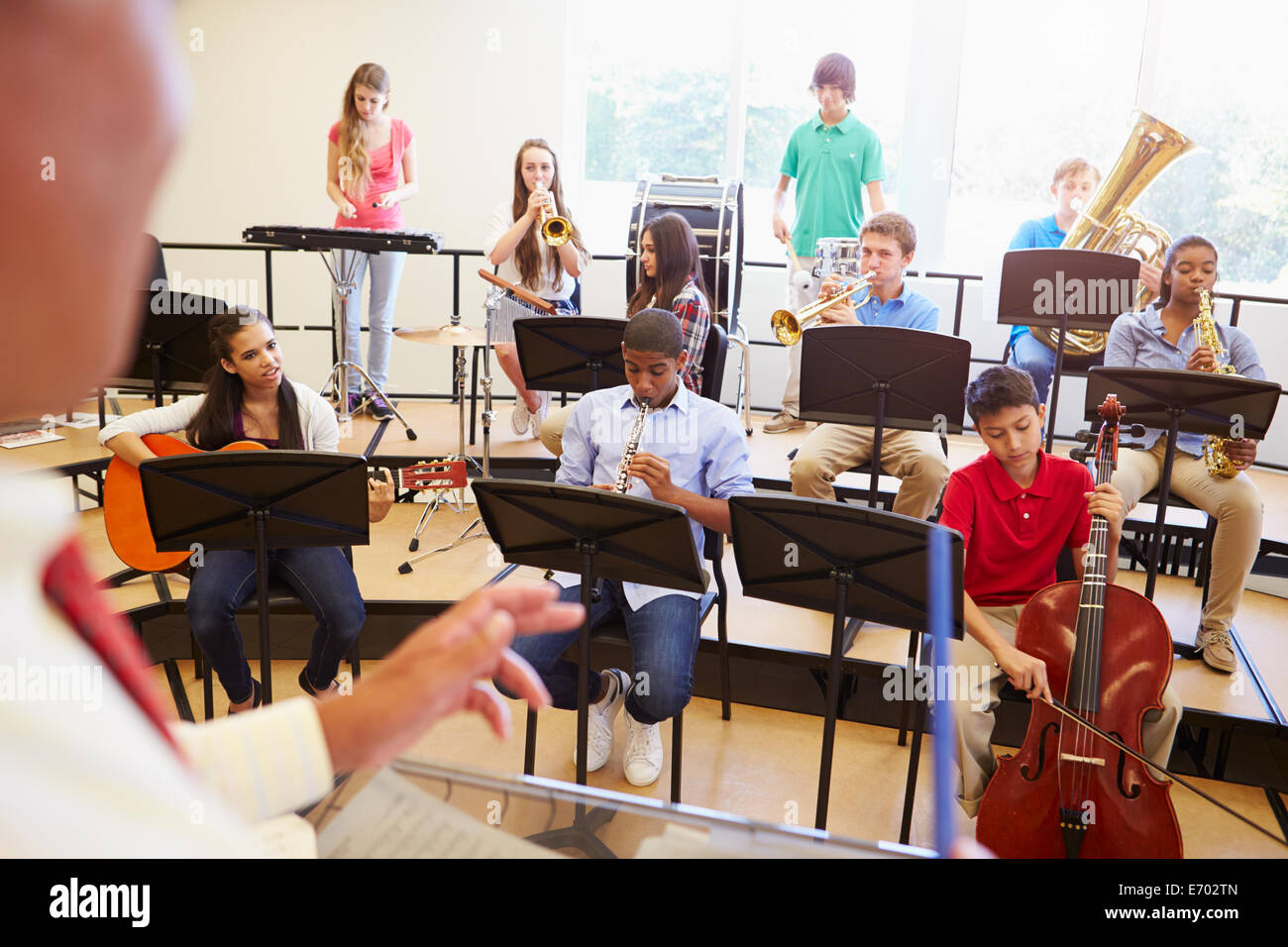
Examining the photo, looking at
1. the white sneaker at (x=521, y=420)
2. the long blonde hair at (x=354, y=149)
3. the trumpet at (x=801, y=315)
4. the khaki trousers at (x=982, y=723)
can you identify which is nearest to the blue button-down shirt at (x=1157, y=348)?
the trumpet at (x=801, y=315)

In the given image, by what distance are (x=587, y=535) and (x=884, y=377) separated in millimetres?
1489

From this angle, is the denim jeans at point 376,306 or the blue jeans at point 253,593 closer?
the blue jeans at point 253,593

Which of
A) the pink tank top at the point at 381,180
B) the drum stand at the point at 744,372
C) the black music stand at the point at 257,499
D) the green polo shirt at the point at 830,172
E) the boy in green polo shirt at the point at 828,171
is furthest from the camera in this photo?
the green polo shirt at the point at 830,172

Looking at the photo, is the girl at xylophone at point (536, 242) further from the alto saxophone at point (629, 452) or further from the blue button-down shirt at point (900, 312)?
the alto saxophone at point (629, 452)

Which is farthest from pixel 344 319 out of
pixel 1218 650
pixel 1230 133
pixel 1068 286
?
pixel 1230 133

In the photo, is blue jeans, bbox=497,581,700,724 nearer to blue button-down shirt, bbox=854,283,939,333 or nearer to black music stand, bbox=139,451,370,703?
black music stand, bbox=139,451,370,703

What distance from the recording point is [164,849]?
370mm

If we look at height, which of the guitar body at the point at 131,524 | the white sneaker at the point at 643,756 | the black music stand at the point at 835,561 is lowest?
the white sneaker at the point at 643,756

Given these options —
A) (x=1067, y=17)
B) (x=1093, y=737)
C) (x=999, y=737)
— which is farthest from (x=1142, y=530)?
(x=1067, y=17)

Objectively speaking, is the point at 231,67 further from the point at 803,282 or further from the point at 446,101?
the point at 803,282

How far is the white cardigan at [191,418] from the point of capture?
3.51 m

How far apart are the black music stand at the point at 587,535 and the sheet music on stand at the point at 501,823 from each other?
173cm

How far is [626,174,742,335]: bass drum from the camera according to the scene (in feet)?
17.9

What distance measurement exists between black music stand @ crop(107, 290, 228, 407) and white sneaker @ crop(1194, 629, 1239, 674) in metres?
4.07
